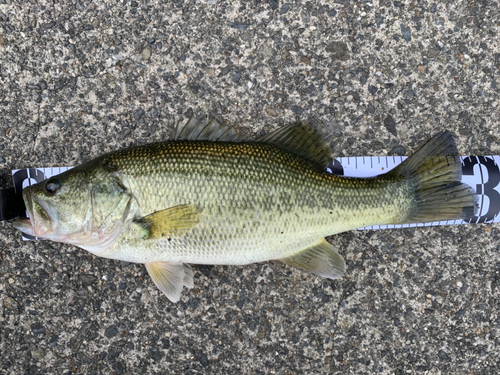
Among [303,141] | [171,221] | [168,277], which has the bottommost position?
[168,277]

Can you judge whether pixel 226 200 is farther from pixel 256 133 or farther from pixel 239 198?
pixel 256 133

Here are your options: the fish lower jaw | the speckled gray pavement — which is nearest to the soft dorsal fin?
the speckled gray pavement

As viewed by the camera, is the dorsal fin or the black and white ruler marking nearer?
the dorsal fin

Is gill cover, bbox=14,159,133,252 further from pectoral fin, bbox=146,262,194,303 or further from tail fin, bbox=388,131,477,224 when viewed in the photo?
tail fin, bbox=388,131,477,224

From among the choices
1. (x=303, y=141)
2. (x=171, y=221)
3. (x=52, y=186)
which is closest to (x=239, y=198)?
(x=171, y=221)

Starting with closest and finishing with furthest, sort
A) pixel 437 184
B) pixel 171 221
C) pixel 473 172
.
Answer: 1. pixel 171 221
2. pixel 437 184
3. pixel 473 172

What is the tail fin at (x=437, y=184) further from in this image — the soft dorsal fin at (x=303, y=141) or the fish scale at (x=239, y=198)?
the soft dorsal fin at (x=303, y=141)

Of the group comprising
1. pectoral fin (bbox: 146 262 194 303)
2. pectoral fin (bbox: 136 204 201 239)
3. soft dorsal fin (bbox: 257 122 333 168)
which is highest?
soft dorsal fin (bbox: 257 122 333 168)

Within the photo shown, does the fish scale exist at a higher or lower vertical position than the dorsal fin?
lower
